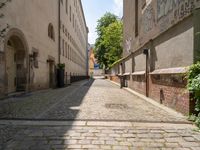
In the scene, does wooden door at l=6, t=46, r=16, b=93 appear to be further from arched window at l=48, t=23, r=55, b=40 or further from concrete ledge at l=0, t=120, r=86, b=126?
arched window at l=48, t=23, r=55, b=40

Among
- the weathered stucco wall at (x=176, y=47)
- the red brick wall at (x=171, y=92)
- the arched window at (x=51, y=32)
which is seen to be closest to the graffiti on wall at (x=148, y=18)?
the weathered stucco wall at (x=176, y=47)

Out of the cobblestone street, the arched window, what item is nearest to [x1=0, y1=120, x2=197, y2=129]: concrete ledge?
the cobblestone street

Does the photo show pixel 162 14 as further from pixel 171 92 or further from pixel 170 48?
pixel 171 92

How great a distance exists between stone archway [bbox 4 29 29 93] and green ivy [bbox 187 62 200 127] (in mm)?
8996

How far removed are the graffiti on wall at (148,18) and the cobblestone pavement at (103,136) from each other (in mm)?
7796

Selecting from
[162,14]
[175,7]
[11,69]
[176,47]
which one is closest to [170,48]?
[176,47]

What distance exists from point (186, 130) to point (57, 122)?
3.00 m

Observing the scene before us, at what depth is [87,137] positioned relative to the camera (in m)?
5.14

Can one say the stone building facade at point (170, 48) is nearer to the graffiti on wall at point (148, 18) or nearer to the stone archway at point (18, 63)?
the graffiti on wall at point (148, 18)

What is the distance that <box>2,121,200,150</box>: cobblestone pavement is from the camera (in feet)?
15.1

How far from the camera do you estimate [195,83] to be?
6.14 m

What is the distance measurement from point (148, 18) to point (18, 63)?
719 centimetres

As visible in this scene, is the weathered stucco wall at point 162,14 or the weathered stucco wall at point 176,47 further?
the weathered stucco wall at point 162,14

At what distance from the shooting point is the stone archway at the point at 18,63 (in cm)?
1329
